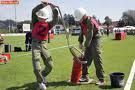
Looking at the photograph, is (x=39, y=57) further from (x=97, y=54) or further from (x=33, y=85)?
(x=97, y=54)

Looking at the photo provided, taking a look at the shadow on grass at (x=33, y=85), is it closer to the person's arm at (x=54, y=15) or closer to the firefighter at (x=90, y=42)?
the firefighter at (x=90, y=42)

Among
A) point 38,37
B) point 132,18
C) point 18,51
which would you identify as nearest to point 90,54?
point 38,37

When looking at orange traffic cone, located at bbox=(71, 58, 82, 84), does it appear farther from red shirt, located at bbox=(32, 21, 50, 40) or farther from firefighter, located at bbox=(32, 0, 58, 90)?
red shirt, located at bbox=(32, 21, 50, 40)

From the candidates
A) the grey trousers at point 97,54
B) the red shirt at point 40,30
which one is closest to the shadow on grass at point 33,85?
the grey trousers at point 97,54

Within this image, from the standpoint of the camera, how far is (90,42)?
37.2 ft

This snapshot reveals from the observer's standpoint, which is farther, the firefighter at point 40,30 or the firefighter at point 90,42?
the firefighter at point 90,42

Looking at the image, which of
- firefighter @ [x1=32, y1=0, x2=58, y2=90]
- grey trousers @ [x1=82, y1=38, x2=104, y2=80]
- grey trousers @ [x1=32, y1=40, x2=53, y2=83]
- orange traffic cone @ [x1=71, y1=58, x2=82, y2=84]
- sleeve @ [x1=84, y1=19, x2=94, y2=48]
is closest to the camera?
grey trousers @ [x1=32, y1=40, x2=53, y2=83]

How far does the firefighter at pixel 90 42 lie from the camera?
36.7 ft

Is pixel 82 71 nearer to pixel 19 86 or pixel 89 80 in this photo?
pixel 89 80

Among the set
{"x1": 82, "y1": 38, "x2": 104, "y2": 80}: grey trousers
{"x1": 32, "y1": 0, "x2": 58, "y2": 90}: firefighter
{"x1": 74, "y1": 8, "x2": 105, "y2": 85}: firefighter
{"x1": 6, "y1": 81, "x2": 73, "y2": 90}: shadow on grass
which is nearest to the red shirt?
{"x1": 32, "y1": 0, "x2": 58, "y2": 90}: firefighter

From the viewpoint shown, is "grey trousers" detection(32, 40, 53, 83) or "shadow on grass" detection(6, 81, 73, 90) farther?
"shadow on grass" detection(6, 81, 73, 90)

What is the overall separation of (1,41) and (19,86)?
30.6ft

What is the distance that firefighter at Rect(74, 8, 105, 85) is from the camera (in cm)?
1119

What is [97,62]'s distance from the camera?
11.6 meters
